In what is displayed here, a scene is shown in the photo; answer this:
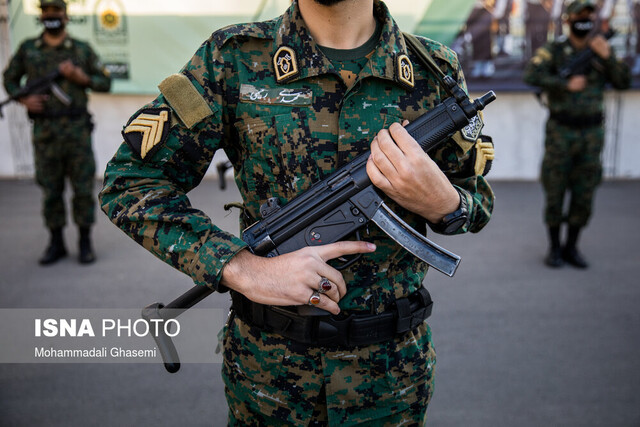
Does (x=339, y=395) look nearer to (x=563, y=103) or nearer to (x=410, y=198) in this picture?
(x=410, y=198)

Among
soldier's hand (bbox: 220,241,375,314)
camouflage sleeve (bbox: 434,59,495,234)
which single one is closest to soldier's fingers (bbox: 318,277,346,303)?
soldier's hand (bbox: 220,241,375,314)

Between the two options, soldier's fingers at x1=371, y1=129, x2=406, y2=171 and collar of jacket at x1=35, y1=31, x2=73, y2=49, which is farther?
collar of jacket at x1=35, y1=31, x2=73, y2=49

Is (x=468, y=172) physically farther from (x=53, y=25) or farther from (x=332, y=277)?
(x=53, y=25)

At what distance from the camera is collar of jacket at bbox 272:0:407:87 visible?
1188 mm

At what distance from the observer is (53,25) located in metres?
4.32

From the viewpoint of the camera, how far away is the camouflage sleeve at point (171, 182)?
3.66 feet

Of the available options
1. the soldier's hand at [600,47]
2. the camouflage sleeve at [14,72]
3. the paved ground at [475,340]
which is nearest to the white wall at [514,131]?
the paved ground at [475,340]

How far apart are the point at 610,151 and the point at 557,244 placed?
11.2 feet

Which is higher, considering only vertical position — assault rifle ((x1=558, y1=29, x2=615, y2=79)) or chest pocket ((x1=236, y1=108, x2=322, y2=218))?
chest pocket ((x1=236, y1=108, x2=322, y2=218))

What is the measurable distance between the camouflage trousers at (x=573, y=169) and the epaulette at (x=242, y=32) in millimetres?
3573

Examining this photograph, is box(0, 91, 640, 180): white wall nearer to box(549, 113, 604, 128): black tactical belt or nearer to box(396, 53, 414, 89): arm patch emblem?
box(549, 113, 604, 128): black tactical belt

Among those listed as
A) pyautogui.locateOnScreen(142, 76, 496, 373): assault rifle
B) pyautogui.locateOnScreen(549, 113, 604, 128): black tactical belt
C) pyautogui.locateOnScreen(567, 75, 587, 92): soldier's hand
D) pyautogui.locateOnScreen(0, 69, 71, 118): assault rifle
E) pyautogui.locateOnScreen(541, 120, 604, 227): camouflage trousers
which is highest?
pyautogui.locateOnScreen(142, 76, 496, 373): assault rifle

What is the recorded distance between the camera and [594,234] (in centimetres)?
507

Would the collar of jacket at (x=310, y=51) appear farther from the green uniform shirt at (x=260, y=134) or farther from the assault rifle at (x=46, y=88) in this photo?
the assault rifle at (x=46, y=88)
